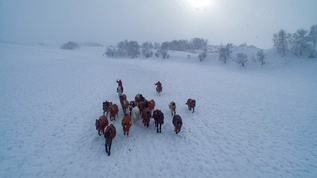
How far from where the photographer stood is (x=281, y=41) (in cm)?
3478

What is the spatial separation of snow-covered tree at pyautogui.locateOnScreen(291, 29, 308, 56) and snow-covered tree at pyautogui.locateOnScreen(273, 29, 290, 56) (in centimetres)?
129

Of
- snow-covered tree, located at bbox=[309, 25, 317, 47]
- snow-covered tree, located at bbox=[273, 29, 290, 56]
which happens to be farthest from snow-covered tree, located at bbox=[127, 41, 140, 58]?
snow-covered tree, located at bbox=[309, 25, 317, 47]

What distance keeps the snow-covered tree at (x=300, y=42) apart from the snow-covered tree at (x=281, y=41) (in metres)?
1.29

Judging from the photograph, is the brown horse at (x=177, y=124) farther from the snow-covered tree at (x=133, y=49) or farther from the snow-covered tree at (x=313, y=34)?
the snow-covered tree at (x=133, y=49)

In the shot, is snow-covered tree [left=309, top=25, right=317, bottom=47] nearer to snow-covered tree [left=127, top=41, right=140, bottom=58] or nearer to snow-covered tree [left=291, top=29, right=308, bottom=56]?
snow-covered tree [left=291, top=29, right=308, bottom=56]

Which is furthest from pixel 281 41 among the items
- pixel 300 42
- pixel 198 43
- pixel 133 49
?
pixel 198 43

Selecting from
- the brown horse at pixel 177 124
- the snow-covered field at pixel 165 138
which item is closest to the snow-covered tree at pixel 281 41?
the snow-covered field at pixel 165 138

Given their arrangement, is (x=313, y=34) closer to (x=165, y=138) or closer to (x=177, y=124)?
(x=177, y=124)

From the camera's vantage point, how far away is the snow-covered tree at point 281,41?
34.2 meters

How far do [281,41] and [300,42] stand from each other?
372cm

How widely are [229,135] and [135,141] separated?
508 centimetres

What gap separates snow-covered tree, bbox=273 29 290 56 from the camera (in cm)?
3415

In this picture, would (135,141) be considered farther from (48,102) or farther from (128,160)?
(48,102)

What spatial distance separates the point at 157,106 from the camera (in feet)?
39.4
